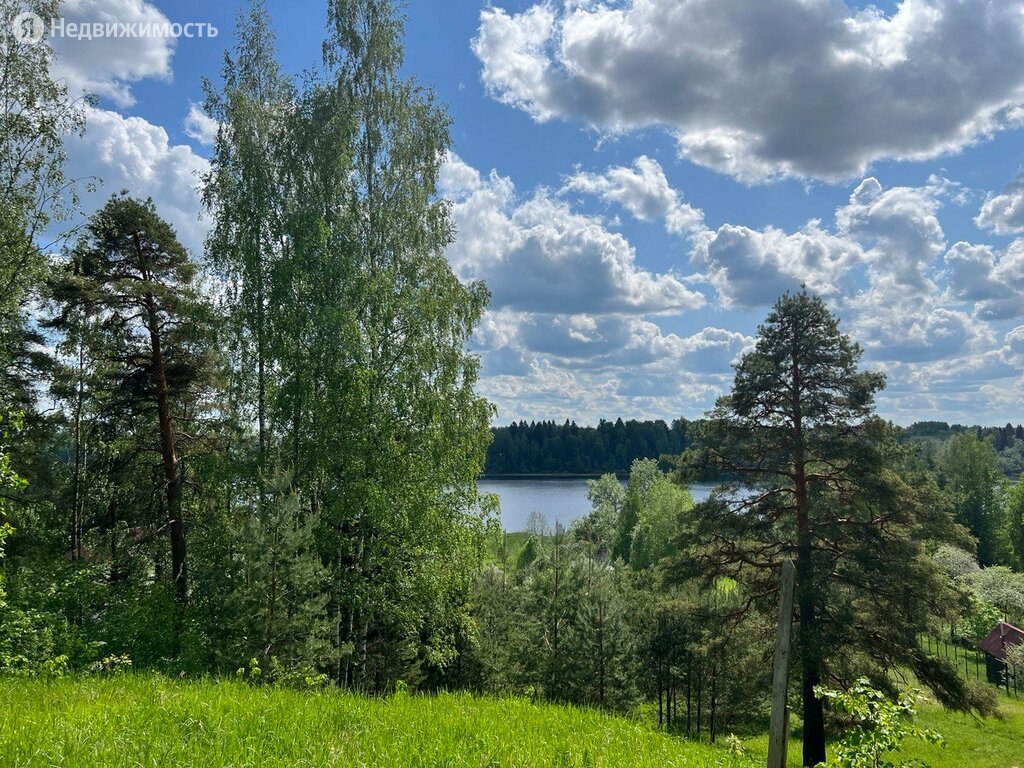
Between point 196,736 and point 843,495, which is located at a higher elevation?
point 843,495

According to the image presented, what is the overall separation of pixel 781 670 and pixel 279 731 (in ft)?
11.8

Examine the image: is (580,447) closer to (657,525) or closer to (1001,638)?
(657,525)

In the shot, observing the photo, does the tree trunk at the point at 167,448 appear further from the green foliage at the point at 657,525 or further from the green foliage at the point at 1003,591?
the green foliage at the point at 1003,591

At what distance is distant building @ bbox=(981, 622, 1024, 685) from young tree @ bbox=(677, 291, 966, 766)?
25.9m

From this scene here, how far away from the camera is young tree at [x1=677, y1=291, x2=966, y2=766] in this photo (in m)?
13.7

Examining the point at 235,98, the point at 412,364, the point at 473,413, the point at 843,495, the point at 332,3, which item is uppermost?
the point at 332,3

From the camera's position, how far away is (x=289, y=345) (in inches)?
509

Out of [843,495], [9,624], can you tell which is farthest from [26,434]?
[843,495]

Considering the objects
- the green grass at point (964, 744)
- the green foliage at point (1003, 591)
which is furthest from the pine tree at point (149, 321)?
the green foliage at point (1003, 591)

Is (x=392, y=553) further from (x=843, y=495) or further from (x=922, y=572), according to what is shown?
(x=922, y=572)

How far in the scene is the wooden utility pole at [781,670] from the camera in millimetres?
4141

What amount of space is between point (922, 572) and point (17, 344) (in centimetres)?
2165

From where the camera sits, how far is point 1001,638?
116ft

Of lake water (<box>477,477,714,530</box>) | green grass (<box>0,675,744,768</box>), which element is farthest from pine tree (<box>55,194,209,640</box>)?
lake water (<box>477,477,714,530</box>)
